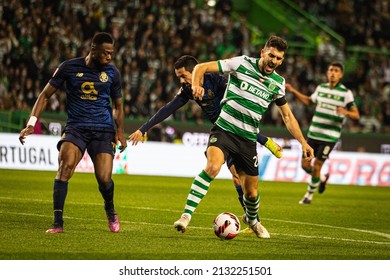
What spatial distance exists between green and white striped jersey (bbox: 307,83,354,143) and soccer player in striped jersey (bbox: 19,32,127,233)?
320 inches

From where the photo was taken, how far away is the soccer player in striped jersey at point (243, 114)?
10.3m

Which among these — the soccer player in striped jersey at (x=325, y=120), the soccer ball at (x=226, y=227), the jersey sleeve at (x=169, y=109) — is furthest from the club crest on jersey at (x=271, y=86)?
the soccer player in striped jersey at (x=325, y=120)

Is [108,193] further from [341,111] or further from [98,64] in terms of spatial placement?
[341,111]

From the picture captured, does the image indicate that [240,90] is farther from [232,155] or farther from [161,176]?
[161,176]

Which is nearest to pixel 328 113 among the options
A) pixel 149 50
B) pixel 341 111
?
pixel 341 111

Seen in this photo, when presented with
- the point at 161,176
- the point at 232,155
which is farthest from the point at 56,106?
the point at 232,155

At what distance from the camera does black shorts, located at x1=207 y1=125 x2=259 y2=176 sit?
10.5 m

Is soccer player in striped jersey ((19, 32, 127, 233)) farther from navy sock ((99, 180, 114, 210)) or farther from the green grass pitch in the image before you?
the green grass pitch

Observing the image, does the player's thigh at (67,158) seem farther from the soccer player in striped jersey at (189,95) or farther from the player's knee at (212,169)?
the player's knee at (212,169)

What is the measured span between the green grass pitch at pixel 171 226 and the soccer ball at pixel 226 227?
10 cm

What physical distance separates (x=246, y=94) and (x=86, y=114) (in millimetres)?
1955

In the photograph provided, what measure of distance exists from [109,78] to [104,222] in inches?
94.6

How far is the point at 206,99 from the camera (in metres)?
11.7

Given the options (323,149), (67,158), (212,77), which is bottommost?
(323,149)
